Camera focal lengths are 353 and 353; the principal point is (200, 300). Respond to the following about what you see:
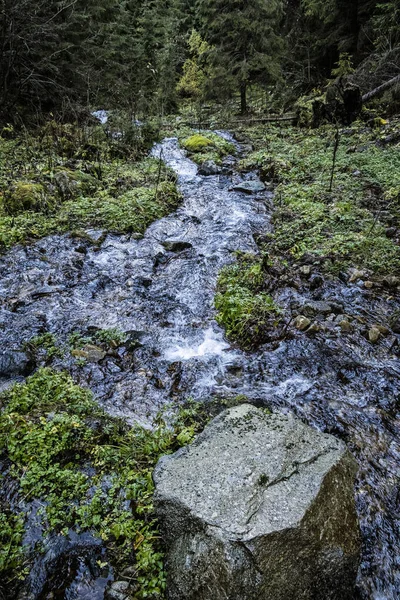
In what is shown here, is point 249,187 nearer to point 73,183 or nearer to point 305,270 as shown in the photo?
point 73,183

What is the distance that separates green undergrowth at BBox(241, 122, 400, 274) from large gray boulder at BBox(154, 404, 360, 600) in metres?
4.21

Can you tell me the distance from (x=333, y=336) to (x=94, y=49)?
16.6 m

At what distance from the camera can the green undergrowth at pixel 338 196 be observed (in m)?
6.52

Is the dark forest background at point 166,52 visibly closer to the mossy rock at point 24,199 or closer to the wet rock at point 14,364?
the mossy rock at point 24,199

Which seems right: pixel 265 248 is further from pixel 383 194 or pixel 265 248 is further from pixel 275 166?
pixel 275 166

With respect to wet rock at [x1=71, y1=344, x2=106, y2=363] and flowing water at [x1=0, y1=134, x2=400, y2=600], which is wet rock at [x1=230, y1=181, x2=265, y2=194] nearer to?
flowing water at [x1=0, y1=134, x2=400, y2=600]

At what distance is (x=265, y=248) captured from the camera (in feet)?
23.9

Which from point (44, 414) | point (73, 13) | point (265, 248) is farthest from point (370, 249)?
point (73, 13)

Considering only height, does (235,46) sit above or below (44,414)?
above

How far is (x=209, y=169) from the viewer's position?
12141 millimetres

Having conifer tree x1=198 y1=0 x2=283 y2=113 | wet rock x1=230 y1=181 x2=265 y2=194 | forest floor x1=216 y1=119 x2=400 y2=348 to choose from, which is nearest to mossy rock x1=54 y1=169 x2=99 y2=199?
wet rock x1=230 y1=181 x2=265 y2=194

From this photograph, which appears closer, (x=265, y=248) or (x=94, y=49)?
(x=265, y=248)

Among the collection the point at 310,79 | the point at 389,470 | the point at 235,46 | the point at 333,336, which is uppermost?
the point at 235,46

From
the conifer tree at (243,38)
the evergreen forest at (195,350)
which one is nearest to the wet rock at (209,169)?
the evergreen forest at (195,350)
